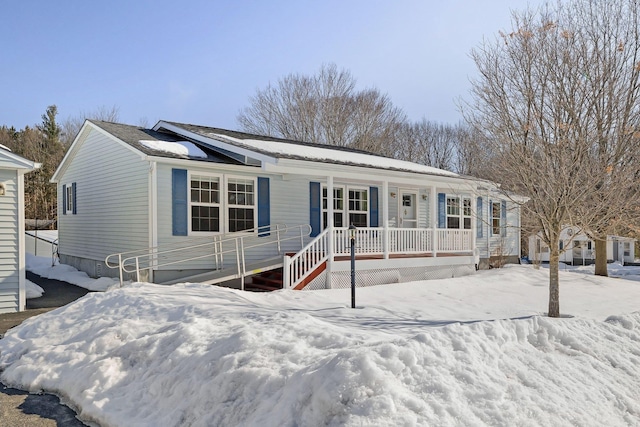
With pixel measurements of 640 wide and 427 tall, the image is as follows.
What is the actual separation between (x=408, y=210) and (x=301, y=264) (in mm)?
7029

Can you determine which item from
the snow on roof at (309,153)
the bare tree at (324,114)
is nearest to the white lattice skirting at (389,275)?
the snow on roof at (309,153)

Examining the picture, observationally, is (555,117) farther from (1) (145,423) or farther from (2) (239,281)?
(1) (145,423)

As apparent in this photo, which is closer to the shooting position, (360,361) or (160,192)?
(360,361)

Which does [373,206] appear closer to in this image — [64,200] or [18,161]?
[18,161]

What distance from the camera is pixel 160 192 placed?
11.1m

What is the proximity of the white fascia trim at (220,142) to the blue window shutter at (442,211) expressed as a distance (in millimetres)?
8484

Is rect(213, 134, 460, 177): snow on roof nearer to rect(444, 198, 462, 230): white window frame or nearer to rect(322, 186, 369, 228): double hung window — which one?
rect(322, 186, 369, 228): double hung window

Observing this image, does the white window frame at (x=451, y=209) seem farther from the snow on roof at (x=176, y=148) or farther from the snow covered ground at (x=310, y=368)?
the snow covered ground at (x=310, y=368)

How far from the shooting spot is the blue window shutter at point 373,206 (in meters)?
15.3

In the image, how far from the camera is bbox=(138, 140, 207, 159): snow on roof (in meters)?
11.5

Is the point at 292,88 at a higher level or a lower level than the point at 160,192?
higher

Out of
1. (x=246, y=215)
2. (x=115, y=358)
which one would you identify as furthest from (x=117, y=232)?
(x=115, y=358)

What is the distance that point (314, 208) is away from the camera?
14008 mm

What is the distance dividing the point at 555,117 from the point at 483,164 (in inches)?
113
